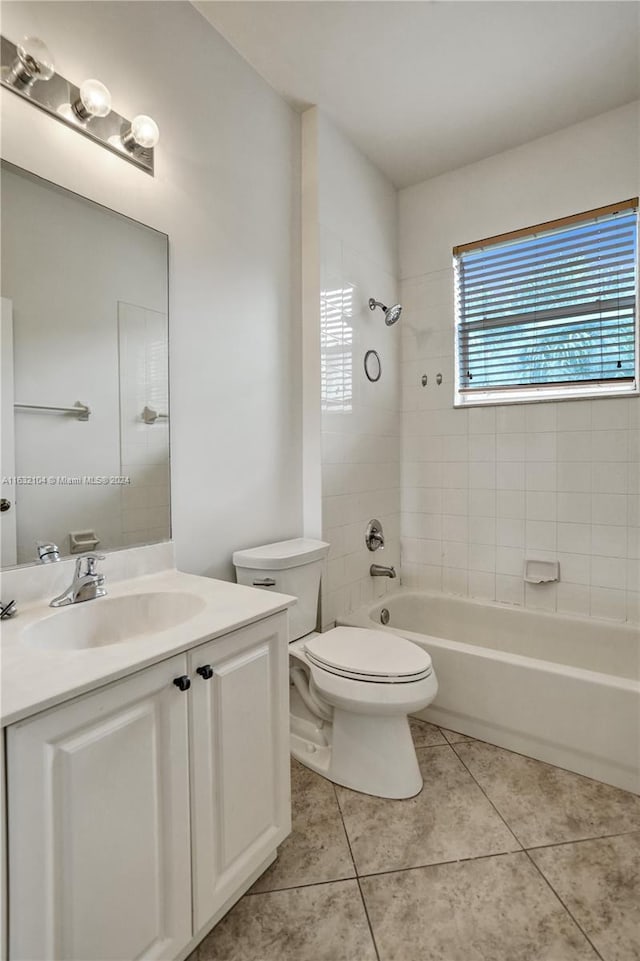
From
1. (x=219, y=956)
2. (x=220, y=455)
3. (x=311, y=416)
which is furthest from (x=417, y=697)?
(x=311, y=416)

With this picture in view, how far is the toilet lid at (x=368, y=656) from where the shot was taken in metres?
1.62

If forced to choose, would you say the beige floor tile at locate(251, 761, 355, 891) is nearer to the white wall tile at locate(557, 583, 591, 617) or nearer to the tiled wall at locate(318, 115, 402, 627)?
the tiled wall at locate(318, 115, 402, 627)

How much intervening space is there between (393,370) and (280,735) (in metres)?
2.11

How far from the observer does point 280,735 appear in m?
1.29

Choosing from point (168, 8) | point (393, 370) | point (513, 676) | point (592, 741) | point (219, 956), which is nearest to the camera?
point (219, 956)

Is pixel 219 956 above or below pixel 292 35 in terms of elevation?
below

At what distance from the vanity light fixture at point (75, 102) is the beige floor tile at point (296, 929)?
7.16 feet

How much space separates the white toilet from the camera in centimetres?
162

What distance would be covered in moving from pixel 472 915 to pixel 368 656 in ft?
2.42

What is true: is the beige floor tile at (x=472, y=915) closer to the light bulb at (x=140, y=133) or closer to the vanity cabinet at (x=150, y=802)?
the vanity cabinet at (x=150, y=802)

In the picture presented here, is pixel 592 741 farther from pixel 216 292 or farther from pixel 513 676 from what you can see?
pixel 216 292

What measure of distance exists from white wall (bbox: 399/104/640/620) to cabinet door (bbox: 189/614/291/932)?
167 cm

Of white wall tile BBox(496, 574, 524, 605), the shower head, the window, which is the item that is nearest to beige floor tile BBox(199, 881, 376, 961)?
white wall tile BBox(496, 574, 524, 605)

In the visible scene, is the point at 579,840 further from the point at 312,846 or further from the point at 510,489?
the point at 510,489
